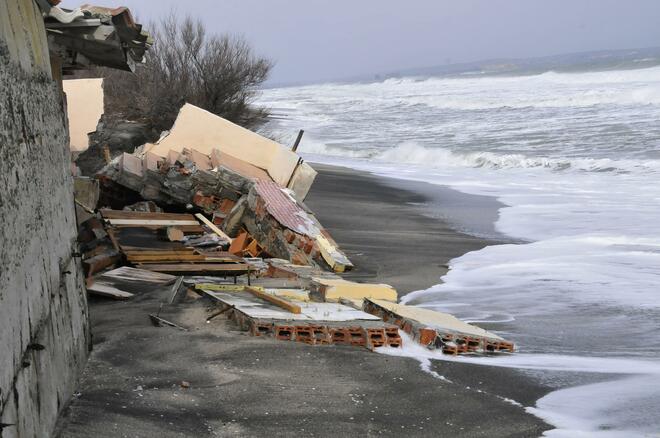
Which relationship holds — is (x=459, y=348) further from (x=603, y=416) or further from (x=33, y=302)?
(x=33, y=302)

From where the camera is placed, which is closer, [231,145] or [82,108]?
[231,145]

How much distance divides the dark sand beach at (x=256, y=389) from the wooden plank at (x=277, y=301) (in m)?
0.53

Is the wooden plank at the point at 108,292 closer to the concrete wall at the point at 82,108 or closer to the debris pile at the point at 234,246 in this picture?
the debris pile at the point at 234,246

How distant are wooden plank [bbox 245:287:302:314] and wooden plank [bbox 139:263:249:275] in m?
1.44

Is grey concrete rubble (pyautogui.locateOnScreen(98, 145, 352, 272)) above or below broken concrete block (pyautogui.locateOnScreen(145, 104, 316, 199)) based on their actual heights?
below

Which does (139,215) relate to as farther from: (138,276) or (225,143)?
(225,143)

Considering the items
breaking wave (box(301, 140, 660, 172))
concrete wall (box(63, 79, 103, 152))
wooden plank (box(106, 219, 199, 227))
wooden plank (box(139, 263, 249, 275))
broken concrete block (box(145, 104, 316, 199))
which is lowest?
breaking wave (box(301, 140, 660, 172))

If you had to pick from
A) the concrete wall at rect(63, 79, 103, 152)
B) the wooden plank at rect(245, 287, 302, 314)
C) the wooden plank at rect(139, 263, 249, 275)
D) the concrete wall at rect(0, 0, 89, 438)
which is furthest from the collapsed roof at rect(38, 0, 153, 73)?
the concrete wall at rect(63, 79, 103, 152)

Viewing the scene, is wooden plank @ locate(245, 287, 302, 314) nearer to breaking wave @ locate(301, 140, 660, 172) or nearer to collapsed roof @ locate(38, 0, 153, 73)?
collapsed roof @ locate(38, 0, 153, 73)

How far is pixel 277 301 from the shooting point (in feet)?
26.5

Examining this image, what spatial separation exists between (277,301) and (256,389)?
216cm

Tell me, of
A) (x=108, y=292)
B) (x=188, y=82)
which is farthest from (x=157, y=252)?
(x=188, y=82)

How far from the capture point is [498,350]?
7707 millimetres

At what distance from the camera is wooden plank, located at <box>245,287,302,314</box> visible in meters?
7.75
